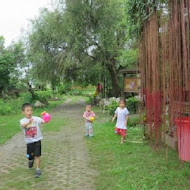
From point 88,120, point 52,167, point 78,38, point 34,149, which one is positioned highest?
point 78,38

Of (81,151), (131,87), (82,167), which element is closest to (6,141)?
(81,151)

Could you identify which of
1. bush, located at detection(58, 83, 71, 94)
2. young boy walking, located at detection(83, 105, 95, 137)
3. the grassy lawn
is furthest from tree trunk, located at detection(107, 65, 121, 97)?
bush, located at detection(58, 83, 71, 94)

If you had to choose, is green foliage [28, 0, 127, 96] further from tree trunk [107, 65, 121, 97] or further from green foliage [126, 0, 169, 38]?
green foliage [126, 0, 169, 38]

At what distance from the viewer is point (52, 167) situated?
558cm

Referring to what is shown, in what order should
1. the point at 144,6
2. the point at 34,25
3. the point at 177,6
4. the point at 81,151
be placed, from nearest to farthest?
1. the point at 177,6
2. the point at 144,6
3. the point at 81,151
4. the point at 34,25

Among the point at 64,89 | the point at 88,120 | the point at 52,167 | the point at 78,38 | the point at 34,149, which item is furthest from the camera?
the point at 64,89

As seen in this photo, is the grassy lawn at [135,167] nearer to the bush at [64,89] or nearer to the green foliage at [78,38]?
the green foliage at [78,38]

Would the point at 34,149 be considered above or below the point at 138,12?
below

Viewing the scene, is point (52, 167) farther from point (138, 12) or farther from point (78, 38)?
point (78, 38)

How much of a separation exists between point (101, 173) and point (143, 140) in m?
2.79

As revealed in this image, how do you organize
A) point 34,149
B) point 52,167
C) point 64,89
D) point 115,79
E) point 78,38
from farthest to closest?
1. point 64,89
2. point 115,79
3. point 78,38
4. point 52,167
5. point 34,149

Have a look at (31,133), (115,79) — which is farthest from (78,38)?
(31,133)

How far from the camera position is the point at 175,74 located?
378cm

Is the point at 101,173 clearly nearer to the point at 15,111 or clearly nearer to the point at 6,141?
the point at 6,141
